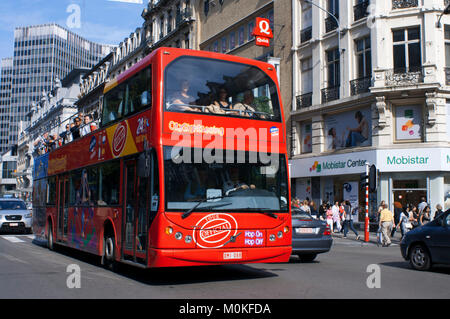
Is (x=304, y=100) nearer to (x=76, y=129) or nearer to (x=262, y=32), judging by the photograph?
(x=262, y=32)

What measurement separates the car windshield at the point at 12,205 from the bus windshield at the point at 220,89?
62.6 ft

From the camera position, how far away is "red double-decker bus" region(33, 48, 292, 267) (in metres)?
8.28

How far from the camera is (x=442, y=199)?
78.2ft

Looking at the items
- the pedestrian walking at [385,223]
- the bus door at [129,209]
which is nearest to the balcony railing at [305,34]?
the pedestrian walking at [385,223]

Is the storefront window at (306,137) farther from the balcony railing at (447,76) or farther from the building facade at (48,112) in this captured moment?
the building facade at (48,112)

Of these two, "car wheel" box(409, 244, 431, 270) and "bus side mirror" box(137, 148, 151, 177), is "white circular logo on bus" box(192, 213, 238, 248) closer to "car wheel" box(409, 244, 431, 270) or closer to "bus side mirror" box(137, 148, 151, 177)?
"bus side mirror" box(137, 148, 151, 177)

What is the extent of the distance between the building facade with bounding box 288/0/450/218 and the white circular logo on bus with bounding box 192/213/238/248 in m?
14.4

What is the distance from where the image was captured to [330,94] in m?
28.4

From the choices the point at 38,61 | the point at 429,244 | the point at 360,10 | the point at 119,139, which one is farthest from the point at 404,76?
the point at 38,61

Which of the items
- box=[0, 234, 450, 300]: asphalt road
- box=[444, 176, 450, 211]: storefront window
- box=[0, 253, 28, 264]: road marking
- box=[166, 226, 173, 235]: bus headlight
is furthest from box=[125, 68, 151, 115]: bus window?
box=[444, 176, 450, 211]: storefront window

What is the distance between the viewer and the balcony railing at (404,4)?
81.7 ft

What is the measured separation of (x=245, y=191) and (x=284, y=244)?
1255 mm
